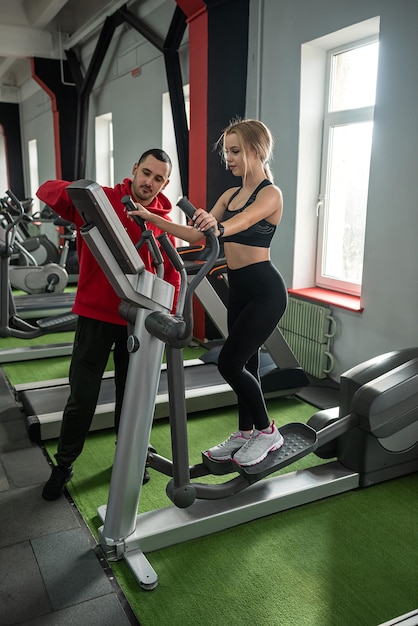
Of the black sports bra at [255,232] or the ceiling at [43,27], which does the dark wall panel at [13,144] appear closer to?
the ceiling at [43,27]

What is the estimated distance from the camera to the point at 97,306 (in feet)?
8.00

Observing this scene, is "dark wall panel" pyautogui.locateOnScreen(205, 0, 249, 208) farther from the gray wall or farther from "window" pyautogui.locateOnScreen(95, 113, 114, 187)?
"window" pyautogui.locateOnScreen(95, 113, 114, 187)

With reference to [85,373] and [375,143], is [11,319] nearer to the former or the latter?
[85,373]

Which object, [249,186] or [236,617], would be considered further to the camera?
[249,186]

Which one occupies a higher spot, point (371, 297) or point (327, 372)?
point (371, 297)

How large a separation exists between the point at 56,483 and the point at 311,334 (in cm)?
235

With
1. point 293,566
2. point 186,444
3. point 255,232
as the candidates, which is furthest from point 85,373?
point 293,566

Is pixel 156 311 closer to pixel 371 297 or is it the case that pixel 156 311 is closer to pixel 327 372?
pixel 371 297

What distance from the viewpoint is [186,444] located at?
2092 mm

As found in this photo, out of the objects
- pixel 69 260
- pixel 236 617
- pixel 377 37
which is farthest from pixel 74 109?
pixel 236 617

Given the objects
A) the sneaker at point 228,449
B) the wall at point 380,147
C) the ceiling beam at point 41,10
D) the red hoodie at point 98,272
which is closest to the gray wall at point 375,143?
the wall at point 380,147

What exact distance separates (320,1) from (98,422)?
10.6 feet

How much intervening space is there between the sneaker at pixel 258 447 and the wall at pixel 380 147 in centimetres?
141

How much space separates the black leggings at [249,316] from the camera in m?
2.33
